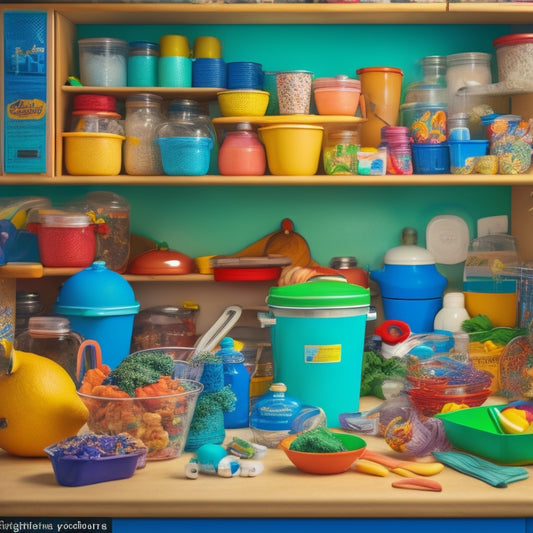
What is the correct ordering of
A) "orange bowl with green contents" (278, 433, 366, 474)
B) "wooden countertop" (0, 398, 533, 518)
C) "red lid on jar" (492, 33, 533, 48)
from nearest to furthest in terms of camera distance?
"wooden countertop" (0, 398, 533, 518), "orange bowl with green contents" (278, 433, 366, 474), "red lid on jar" (492, 33, 533, 48)

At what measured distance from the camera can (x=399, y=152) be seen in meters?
2.32

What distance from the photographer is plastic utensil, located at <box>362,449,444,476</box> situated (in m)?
1.54

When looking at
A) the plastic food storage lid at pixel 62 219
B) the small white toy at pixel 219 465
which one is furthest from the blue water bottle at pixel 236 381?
the plastic food storage lid at pixel 62 219

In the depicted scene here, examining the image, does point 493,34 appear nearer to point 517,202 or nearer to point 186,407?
point 517,202

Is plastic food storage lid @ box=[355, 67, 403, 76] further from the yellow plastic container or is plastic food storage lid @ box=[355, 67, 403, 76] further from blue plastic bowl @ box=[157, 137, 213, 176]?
the yellow plastic container

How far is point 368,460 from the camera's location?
5.26 feet

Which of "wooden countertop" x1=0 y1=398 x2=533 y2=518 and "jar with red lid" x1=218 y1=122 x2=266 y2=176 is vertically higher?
"jar with red lid" x1=218 y1=122 x2=266 y2=176

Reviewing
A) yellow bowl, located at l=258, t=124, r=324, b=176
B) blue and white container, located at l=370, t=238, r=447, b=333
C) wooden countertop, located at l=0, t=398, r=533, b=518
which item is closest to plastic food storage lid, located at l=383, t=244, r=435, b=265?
blue and white container, located at l=370, t=238, r=447, b=333

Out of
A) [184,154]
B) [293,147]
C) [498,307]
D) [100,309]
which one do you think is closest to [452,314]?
[498,307]

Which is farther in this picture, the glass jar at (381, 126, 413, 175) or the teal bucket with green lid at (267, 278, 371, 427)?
the glass jar at (381, 126, 413, 175)

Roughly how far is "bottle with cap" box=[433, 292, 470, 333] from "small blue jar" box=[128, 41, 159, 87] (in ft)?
3.32

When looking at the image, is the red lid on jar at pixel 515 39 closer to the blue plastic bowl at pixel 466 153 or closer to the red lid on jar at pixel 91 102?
the blue plastic bowl at pixel 466 153

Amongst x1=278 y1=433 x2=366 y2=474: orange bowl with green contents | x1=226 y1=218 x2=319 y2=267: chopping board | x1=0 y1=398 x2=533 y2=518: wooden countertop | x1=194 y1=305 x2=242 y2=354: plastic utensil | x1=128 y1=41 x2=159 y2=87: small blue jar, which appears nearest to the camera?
x1=0 y1=398 x2=533 y2=518: wooden countertop

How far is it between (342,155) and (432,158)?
242 millimetres
